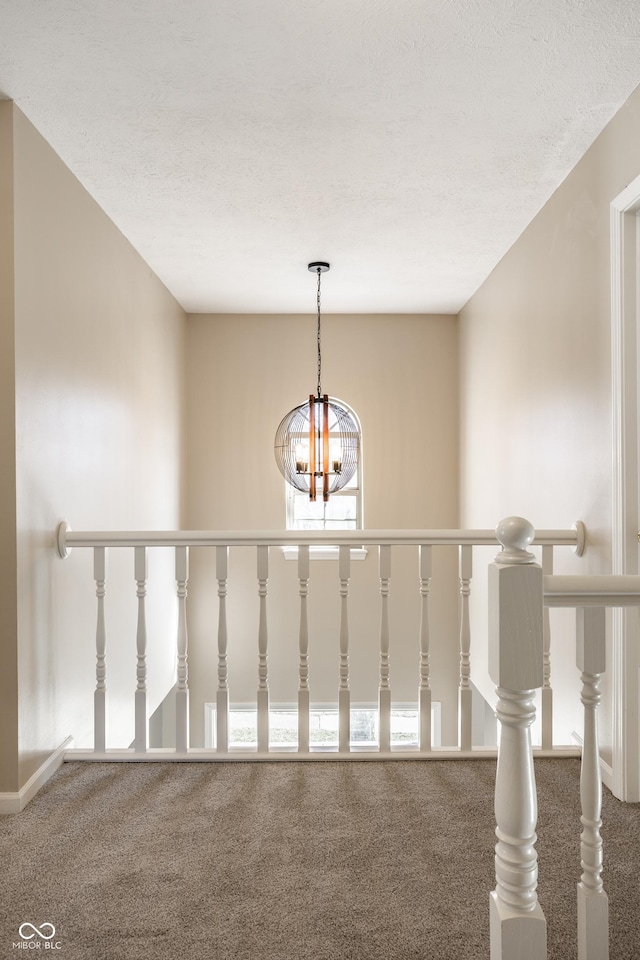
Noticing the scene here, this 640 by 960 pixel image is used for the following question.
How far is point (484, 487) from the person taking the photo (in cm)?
445

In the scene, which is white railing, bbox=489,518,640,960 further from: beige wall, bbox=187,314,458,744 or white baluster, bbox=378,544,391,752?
beige wall, bbox=187,314,458,744

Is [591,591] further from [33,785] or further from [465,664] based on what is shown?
[33,785]

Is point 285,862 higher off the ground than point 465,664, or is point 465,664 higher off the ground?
point 465,664

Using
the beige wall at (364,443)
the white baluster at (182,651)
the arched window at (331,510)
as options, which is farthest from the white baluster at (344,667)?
the arched window at (331,510)

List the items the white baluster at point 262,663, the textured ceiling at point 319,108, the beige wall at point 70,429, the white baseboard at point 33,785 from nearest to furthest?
the textured ceiling at point 319,108
the white baseboard at point 33,785
the beige wall at point 70,429
the white baluster at point 262,663

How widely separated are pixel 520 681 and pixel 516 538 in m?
0.23

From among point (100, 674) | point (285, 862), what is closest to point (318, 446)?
point (100, 674)

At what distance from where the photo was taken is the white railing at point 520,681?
108 centimetres

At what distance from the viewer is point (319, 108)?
233 centimetres

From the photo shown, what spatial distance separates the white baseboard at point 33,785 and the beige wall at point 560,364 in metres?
2.00

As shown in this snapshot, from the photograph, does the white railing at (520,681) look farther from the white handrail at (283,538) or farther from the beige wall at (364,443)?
the beige wall at (364,443)

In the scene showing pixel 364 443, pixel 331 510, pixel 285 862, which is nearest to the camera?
pixel 285 862

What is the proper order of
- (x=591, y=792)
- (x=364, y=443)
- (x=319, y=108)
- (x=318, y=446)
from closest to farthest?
(x=591, y=792) → (x=319, y=108) → (x=318, y=446) → (x=364, y=443)

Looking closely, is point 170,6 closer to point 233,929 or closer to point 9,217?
point 9,217
